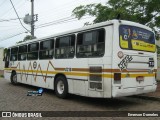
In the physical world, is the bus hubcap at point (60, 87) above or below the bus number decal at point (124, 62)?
below

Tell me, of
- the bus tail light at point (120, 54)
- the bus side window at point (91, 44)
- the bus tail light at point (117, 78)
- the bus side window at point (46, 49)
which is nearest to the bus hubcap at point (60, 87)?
the bus side window at point (46, 49)

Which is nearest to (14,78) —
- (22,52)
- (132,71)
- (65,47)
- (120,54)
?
(22,52)

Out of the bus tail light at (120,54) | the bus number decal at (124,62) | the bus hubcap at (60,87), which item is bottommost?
Answer: the bus hubcap at (60,87)

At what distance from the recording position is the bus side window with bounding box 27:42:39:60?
579 inches

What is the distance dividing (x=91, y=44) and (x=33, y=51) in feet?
19.2

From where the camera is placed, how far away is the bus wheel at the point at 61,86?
11.7 m

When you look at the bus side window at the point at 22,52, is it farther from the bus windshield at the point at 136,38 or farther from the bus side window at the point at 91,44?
the bus windshield at the point at 136,38

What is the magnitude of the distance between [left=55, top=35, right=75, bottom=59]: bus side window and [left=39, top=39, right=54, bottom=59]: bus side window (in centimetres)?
51

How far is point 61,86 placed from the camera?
1218cm

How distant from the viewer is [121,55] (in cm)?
943

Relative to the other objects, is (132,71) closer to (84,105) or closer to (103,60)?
(103,60)

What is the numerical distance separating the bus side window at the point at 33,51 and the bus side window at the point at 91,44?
438cm

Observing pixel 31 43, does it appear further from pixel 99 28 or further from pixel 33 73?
pixel 99 28

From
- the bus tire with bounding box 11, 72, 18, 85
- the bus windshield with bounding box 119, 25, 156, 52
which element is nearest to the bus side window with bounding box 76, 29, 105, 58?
the bus windshield with bounding box 119, 25, 156, 52
